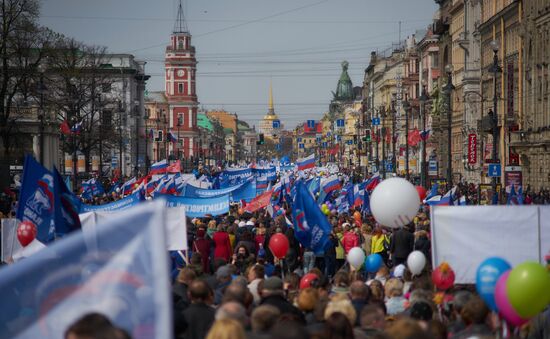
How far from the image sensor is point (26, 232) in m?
15.3

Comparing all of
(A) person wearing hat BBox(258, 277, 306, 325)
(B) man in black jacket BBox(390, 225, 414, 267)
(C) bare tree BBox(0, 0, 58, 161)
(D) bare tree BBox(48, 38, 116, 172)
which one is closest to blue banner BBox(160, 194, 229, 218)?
(B) man in black jacket BBox(390, 225, 414, 267)

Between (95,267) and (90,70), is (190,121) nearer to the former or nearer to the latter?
(90,70)

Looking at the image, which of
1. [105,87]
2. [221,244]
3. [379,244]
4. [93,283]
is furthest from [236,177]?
[93,283]

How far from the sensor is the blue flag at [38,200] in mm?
15383

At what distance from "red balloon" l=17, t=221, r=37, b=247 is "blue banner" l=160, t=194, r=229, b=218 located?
29.2 feet

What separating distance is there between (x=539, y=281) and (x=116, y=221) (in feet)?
11.2

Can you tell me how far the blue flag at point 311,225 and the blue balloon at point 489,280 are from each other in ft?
26.0

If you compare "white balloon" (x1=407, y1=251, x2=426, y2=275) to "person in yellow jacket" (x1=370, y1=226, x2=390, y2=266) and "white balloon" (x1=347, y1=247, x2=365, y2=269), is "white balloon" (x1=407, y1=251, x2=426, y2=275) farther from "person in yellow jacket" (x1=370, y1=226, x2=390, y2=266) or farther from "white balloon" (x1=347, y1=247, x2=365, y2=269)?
"person in yellow jacket" (x1=370, y1=226, x2=390, y2=266)

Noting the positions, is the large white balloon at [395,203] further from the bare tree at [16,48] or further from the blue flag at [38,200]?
the bare tree at [16,48]

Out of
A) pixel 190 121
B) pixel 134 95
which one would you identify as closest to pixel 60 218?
pixel 134 95

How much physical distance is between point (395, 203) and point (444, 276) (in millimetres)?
2830

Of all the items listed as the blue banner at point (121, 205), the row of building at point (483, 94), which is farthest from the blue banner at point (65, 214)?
the row of building at point (483, 94)

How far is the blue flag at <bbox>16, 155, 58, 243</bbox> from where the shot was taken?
→ 15.4 metres

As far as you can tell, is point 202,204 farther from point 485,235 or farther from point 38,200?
point 485,235
